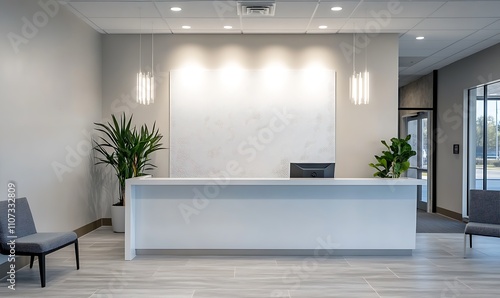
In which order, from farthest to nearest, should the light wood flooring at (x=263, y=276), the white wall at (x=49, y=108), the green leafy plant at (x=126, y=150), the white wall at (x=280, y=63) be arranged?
the white wall at (x=280, y=63) < the green leafy plant at (x=126, y=150) < the white wall at (x=49, y=108) < the light wood flooring at (x=263, y=276)

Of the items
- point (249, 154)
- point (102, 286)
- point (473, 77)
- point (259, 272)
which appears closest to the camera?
point (102, 286)

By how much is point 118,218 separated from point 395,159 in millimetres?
3807

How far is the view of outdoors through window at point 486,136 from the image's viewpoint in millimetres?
6840

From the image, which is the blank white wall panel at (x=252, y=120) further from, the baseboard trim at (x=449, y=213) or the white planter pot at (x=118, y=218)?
the baseboard trim at (x=449, y=213)

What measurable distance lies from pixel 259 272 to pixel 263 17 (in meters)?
3.14

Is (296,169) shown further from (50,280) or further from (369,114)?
(50,280)

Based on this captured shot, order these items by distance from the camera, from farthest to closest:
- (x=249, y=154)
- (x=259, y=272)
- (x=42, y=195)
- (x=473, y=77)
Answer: (x=473, y=77) → (x=249, y=154) → (x=42, y=195) → (x=259, y=272)

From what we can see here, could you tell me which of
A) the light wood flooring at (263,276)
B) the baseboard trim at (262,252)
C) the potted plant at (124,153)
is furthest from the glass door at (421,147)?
the potted plant at (124,153)

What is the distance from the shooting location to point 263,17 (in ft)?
18.0

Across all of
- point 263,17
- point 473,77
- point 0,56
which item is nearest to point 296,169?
point 263,17

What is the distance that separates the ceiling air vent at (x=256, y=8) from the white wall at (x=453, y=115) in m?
3.76

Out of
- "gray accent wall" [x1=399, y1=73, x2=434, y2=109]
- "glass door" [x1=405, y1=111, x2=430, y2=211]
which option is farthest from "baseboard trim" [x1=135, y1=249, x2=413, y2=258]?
"gray accent wall" [x1=399, y1=73, x2=434, y2=109]

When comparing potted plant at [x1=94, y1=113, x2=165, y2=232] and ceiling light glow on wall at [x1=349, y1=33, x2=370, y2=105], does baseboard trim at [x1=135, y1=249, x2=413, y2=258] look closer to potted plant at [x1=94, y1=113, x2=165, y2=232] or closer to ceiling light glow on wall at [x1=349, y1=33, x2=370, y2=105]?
potted plant at [x1=94, y1=113, x2=165, y2=232]

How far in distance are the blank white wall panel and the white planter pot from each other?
943 millimetres
